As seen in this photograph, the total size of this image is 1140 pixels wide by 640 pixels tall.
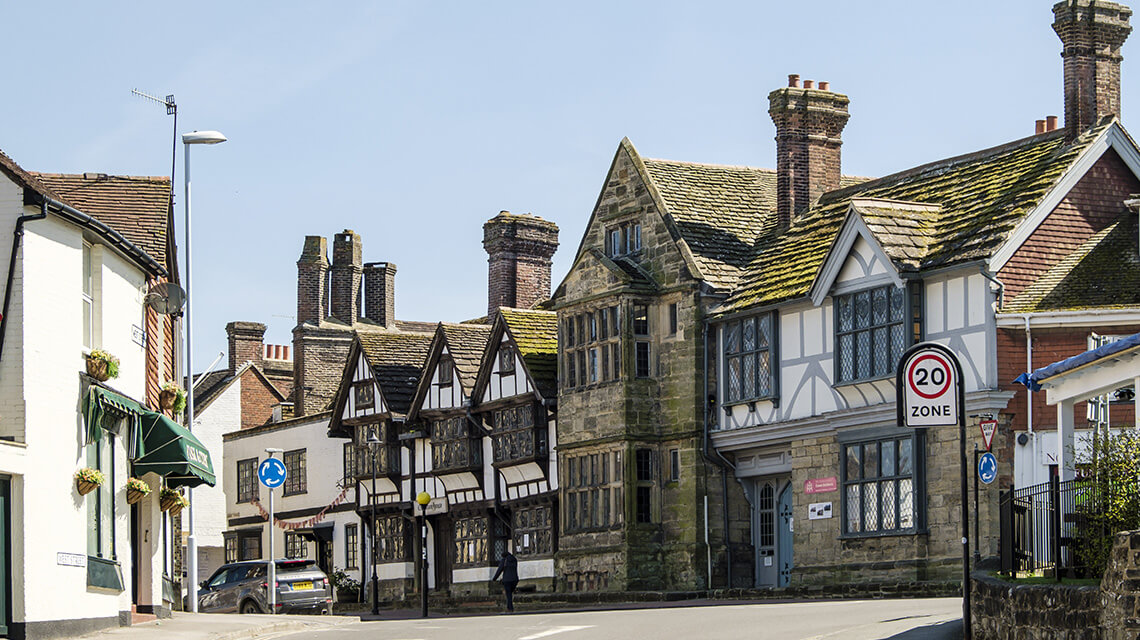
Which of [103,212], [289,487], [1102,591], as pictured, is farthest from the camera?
[289,487]

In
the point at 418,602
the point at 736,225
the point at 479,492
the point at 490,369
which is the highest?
the point at 736,225

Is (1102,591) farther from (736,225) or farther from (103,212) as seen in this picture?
(736,225)

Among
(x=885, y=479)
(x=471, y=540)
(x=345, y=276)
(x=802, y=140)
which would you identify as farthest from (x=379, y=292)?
(x=885, y=479)

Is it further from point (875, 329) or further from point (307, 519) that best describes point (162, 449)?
point (307, 519)

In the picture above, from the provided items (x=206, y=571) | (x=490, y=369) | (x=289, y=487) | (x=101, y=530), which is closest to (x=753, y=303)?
(x=490, y=369)

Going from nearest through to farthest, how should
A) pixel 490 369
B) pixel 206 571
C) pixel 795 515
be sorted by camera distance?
pixel 795 515, pixel 490 369, pixel 206 571

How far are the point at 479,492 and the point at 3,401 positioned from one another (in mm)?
26891

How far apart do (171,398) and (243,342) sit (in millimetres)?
37961

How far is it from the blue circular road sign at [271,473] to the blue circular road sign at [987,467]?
12.2 m

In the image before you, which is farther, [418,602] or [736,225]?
[418,602]

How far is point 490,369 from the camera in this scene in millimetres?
47500

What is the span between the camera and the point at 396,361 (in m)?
54.6

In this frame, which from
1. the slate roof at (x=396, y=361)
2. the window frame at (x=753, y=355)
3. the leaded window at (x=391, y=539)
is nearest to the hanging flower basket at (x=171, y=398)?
the window frame at (x=753, y=355)

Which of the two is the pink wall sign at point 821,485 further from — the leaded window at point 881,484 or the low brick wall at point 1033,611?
the low brick wall at point 1033,611
